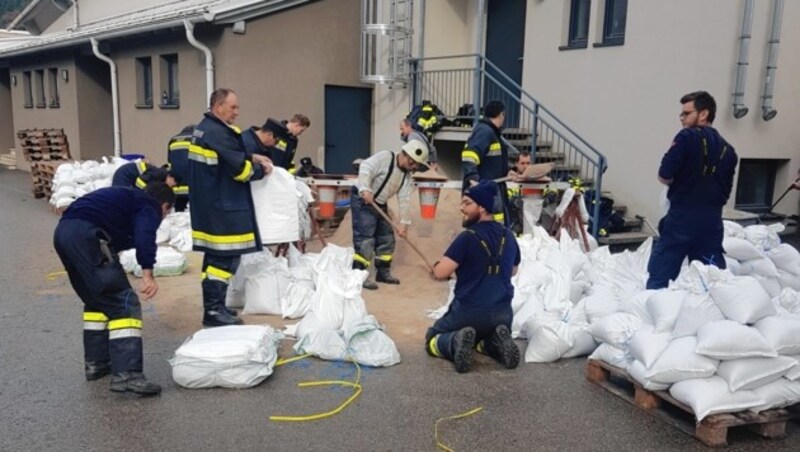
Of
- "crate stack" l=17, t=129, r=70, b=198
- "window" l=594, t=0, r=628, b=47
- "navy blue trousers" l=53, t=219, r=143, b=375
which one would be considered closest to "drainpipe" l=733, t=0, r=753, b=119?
"window" l=594, t=0, r=628, b=47

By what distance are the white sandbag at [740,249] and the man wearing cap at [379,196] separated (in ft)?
9.42

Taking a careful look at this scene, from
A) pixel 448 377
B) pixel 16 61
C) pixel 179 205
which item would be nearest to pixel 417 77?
pixel 179 205

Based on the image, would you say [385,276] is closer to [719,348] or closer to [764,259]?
[764,259]

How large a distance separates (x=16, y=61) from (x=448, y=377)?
21.5 meters

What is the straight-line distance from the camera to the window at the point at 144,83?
1455 centimetres

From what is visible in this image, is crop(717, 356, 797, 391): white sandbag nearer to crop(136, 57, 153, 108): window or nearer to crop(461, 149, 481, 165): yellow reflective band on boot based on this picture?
crop(461, 149, 481, 165): yellow reflective band on boot

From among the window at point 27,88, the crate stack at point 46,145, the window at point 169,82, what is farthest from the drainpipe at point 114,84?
the window at point 27,88

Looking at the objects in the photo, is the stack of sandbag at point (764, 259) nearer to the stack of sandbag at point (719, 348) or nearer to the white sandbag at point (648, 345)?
the stack of sandbag at point (719, 348)

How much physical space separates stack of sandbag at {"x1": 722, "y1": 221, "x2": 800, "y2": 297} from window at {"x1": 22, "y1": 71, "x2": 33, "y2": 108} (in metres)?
20.9

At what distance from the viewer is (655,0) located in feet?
29.9

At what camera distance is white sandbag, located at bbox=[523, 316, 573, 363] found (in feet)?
16.1

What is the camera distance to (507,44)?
12.1 metres

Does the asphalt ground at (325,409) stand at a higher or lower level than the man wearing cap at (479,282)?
lower

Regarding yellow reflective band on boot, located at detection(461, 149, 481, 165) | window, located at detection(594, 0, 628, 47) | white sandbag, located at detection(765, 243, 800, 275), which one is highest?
window, located at detection(594, 0, 628, 47)
